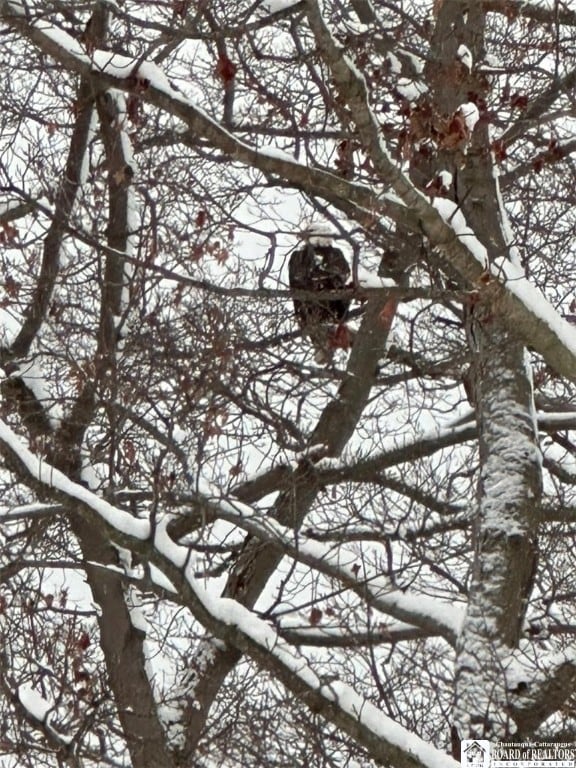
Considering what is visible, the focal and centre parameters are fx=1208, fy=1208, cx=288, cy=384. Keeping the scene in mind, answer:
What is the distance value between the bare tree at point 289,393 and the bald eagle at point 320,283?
0.36ft

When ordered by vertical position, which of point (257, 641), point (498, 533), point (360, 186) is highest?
point (360, 186)

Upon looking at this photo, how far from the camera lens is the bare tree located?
17.8ft

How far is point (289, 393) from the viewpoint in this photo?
8234mm

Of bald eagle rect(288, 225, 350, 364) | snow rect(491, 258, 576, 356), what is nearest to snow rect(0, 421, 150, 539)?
snow rect(491, 258, 576, 356)

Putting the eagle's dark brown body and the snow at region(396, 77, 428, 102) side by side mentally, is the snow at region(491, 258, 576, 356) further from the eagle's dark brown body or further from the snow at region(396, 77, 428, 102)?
the eagle's dark brown body

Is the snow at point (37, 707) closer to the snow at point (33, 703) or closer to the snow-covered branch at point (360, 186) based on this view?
the snow at point (33, 703)

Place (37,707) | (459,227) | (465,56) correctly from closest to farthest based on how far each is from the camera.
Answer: (459,227) → (37,707) → (465,56)

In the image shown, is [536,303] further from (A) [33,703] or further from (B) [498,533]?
(A) [33,703]

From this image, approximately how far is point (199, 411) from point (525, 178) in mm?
3576

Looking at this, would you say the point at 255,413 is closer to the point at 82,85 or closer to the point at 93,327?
the point at 93,327

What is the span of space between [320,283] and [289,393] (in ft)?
2.55

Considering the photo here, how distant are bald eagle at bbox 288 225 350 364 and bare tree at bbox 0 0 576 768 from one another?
111 millimetres

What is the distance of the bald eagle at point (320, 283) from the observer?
799 centimetres

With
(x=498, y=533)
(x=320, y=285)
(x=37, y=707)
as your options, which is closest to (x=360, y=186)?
(x=498, y=533)
